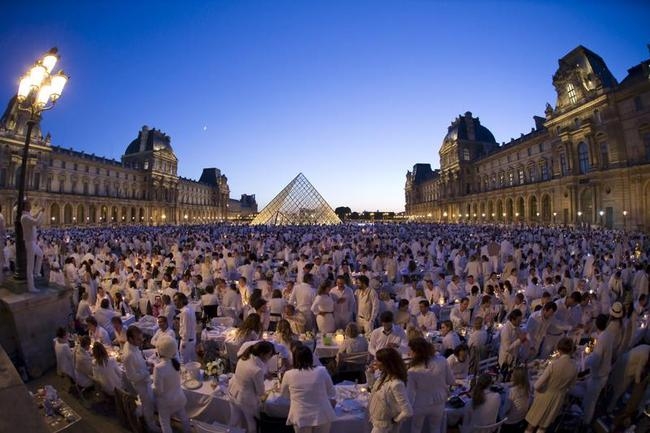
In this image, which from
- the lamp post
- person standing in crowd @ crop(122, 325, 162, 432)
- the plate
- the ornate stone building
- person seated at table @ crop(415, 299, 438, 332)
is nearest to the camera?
person standing in crowd @ crop(122, 325, 162, 432)

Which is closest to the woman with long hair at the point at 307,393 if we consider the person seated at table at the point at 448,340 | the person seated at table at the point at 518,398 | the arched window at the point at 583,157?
the person seated at table at the point at 518,398

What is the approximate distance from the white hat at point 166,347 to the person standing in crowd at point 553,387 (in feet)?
11.3

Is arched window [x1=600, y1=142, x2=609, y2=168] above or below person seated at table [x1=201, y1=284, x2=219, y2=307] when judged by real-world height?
above

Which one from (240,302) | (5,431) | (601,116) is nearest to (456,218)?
(601,116)

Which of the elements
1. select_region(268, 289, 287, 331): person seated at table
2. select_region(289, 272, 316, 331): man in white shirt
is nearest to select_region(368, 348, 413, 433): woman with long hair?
select_region(289, 272, 316, 331): man in white shirt

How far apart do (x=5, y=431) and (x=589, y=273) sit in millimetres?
12564

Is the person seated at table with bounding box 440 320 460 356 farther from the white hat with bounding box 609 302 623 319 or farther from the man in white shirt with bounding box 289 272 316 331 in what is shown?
the man in white shirt with bounding box 289 272 316 331

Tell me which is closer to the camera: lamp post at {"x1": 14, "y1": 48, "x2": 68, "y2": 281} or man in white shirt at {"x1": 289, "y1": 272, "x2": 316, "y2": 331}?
lamp post at {"x1": 14, "y1": 48, "x2": 68, "y2": 281}

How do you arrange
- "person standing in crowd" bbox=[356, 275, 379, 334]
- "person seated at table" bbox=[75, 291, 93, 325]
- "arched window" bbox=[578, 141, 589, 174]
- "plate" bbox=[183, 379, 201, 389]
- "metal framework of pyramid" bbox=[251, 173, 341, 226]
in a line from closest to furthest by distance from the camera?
"plate" bbox=[183, 379, 201, 389], "person standing in crowd" bbox=[356, 275, 379, 334], "person seated at table" bbox=[75, 291, 93, 325], "arched window" bbox=[578, 141, 589, 174], "metal framework of pyramid" bbox=[251, 173, 341, 226]

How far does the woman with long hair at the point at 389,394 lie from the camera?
2.64 meters

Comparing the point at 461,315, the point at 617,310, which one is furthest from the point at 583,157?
the point at 617,310

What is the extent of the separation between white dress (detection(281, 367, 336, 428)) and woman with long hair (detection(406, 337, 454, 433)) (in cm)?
69

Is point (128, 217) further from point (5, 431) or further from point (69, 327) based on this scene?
point (5, 431)

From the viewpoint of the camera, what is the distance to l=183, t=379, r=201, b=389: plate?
13.0ft
